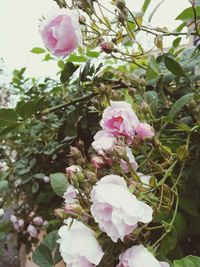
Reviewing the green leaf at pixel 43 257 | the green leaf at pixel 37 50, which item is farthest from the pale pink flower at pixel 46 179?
the green leaf at pixel 43 257

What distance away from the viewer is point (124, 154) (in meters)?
0.35

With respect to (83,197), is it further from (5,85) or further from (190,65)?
(5,85)

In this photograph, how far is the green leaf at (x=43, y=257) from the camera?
1.58 ft

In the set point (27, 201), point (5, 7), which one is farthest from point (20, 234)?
point (5, 7)

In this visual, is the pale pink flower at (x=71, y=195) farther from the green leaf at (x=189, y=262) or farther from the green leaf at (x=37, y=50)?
the green leaf at (x=37, y=50)

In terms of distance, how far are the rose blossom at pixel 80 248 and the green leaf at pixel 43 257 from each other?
0.58 ft

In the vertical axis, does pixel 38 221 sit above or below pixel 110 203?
below

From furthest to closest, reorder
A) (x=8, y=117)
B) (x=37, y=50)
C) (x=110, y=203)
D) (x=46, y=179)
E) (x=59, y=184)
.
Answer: (x=37, y=50), (x=46, y=179), (x=8, y=117), (x=59, y=184), (x=110, y=203)

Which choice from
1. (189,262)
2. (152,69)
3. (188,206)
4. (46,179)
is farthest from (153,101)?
(46,179)

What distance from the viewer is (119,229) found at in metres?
0.29

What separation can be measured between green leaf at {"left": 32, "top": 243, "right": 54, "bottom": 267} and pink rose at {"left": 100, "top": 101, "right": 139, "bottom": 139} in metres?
0.20

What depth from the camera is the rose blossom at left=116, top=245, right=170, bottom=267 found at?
0.29 m

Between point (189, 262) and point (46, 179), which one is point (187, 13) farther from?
point (46, 179)

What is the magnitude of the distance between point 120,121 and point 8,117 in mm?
239
